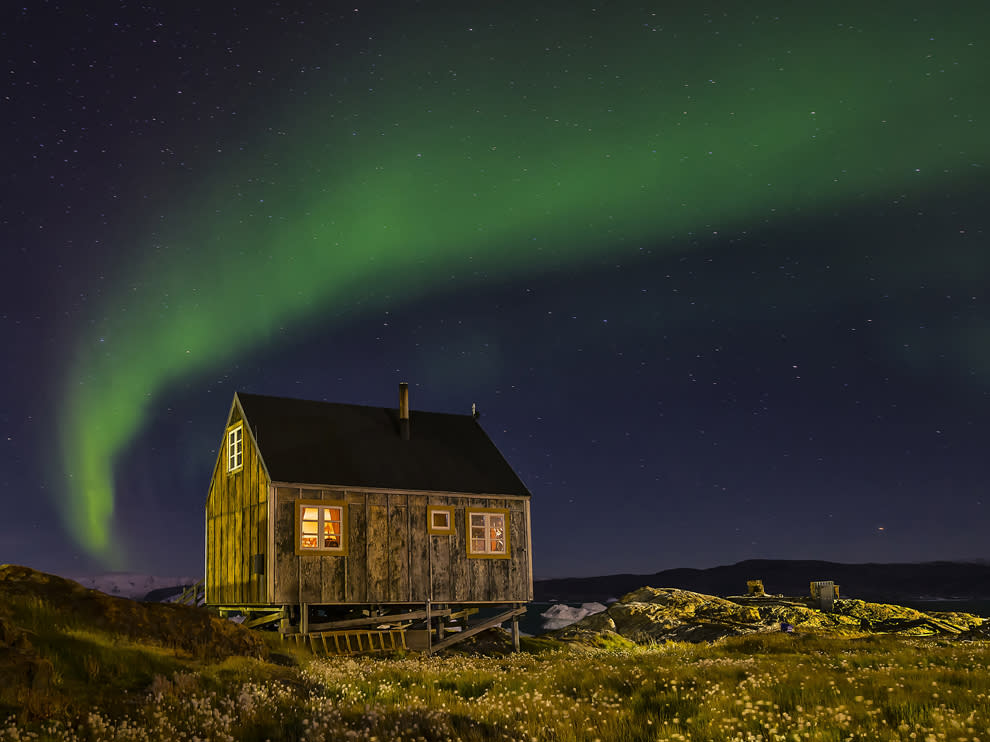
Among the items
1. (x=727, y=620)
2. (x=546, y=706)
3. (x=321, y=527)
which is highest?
(x=321, y=527)

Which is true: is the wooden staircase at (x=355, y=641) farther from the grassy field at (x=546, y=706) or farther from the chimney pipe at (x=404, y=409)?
the grassy field at (x=546, y=706)

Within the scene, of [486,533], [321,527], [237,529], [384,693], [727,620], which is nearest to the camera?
[384,693]

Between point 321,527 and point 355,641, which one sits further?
point 355,641

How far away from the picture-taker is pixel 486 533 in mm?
33000

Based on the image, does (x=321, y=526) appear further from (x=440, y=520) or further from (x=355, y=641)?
(x=440, y=520)

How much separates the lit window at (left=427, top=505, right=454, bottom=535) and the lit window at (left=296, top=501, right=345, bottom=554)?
3.62 metres

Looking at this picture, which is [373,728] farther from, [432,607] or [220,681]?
[432,607]

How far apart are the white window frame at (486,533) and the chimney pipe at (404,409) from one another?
14.8 ft

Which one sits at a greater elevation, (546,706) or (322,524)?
(322,524)

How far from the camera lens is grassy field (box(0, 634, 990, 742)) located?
8969 mm

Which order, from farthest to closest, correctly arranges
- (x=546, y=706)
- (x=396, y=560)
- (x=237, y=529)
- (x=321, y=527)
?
(x=237, y=529) < (x=396, y=560) < (x=321, y=527) < (x=546, y=706)

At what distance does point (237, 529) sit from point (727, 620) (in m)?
27.0

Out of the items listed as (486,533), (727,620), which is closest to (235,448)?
(486,533)

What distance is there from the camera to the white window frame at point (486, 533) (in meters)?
32.5
